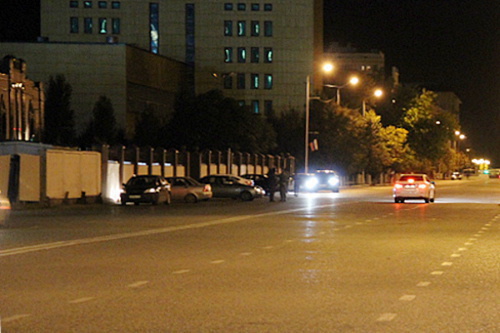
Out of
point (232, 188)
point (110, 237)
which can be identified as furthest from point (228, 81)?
point (110, 237)

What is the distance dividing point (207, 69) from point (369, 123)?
33.7 meters

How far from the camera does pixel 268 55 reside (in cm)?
11900

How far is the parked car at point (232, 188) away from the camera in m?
48.8

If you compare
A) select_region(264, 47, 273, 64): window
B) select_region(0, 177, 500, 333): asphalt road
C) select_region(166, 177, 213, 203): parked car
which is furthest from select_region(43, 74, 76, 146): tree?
select_region(0, 177, 500, 333): asphalt road

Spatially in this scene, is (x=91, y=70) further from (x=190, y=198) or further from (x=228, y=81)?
(x=190, y=198)

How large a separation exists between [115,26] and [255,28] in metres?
18.2

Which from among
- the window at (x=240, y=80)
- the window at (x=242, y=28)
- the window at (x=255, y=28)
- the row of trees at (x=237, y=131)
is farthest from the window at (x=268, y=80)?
the row of trees at (x=237, y=131)

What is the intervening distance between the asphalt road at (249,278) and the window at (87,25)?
9329 cm

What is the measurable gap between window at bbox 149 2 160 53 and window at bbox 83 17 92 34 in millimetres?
7627

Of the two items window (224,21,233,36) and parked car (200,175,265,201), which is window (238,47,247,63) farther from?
parked car (200,175,265,201)

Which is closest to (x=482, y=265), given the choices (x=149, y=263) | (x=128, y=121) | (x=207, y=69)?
(x=149, y=263)

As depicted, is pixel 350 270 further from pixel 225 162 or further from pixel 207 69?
pixel 207 69

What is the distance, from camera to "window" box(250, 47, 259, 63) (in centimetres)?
11931

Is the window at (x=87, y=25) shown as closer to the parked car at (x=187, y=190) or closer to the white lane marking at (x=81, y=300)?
the parked car at (x=187, y=190)
